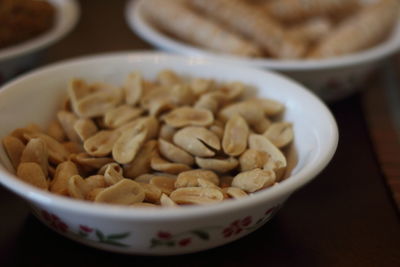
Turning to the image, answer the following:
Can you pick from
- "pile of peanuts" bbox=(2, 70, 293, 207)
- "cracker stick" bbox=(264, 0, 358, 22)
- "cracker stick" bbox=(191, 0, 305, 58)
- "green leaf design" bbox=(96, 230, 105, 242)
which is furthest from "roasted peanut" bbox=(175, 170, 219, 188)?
"cracker stick" bbox=(264, 0, 358, 22)

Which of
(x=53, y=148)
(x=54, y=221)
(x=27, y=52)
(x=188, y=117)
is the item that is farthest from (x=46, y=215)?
(x=27, y=52)

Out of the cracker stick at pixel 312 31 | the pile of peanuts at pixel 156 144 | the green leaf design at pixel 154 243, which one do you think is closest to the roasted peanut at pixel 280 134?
the pile of peanuts at pixel 156 144

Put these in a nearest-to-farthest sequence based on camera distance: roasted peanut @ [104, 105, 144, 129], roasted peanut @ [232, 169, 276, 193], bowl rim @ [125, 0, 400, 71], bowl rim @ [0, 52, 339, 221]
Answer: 1. bowl rim @ [0, 52, 339, 221]
2. roasted peanut @ [232, 169, 276, 193]
3. roasted peanut @ [104, 105, 144, 129]
4. bowl rim @ [125, 0, 400, 71]

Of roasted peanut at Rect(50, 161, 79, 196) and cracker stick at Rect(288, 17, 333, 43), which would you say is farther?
cracker stick at Rect(288, 17, 333, 43)

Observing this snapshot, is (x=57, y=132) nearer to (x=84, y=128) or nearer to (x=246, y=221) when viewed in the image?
(x=84, y=128)

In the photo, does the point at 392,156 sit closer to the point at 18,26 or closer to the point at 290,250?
the point at 290,250

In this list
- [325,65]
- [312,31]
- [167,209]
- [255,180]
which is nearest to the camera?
[167,209]

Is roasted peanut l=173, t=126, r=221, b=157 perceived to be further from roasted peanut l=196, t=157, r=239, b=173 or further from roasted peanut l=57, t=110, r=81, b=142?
roasted peanut l=57, t=110, r=81, b=142
